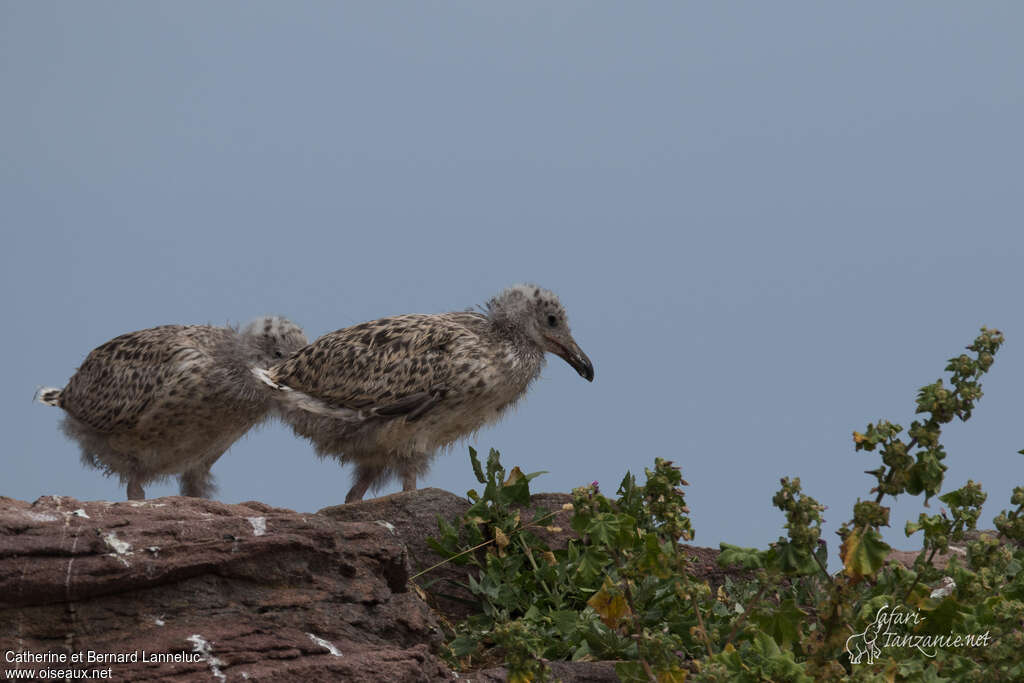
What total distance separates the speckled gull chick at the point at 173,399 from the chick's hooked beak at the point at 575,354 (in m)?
2.20

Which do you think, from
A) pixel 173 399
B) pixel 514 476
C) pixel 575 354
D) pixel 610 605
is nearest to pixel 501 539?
pixel 514 476

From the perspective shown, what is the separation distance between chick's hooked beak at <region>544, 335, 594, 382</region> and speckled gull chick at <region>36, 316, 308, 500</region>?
7.21ft

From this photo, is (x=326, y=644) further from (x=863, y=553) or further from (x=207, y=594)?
(x=863, y=553)

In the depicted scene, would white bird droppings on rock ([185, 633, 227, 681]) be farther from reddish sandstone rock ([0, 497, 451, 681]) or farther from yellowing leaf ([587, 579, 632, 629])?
yellowing leaf ([587, 579, 632, 629])

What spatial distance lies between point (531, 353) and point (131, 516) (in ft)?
15.3

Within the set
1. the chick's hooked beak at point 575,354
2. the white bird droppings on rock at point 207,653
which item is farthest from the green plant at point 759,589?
the chick's hooked beak at point 575,354

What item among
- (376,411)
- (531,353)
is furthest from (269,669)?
(531,353)

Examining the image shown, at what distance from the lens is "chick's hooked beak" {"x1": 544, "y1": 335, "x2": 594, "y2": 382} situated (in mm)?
10320

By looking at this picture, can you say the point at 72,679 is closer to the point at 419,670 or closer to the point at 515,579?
the point at 419,670

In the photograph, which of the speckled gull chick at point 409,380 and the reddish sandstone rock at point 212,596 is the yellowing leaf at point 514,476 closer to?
the reddish sandstone rock at point 212,596

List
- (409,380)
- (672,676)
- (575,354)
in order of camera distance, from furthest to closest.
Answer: (575,354) < (409,380) < (672,676)

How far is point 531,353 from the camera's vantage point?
1025 cm

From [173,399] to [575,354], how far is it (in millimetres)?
3237

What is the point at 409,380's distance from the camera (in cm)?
946
